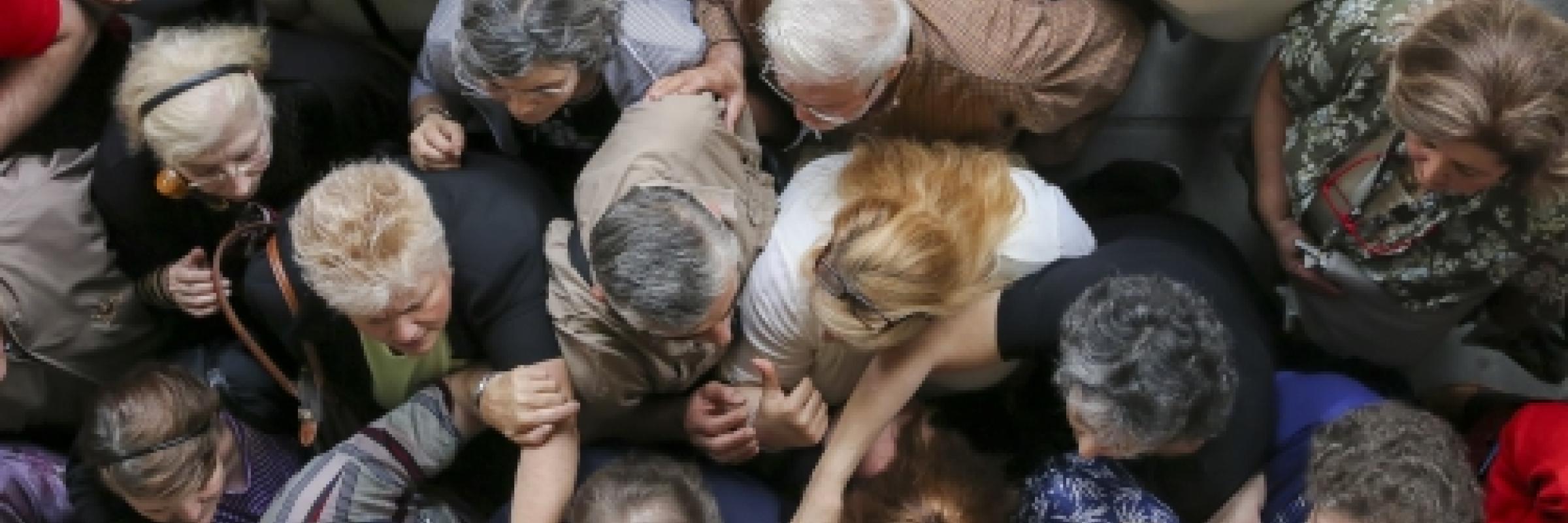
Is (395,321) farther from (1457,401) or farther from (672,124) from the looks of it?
(1457,401)

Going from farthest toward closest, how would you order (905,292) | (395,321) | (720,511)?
(720,511)
(395,321)
(905,292)

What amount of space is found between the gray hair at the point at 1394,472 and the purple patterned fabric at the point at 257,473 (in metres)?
1.90

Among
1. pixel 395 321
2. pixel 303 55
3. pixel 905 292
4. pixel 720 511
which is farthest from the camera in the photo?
pixel 303 55

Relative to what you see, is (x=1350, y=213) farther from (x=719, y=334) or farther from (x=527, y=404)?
(x=527, y=404)

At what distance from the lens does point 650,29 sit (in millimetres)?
2633

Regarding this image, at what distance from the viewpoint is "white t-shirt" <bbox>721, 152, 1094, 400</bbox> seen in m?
2.42

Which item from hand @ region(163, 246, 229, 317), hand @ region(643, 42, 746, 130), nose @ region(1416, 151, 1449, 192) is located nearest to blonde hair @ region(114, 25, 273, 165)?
hand @ region(163, 246, 229, 317)

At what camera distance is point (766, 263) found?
2.45 m

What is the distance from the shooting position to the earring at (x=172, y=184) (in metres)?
2.57

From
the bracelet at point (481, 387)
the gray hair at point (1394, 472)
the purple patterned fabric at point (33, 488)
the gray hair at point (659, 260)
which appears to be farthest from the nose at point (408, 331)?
the gray hair at point (1394, 472)

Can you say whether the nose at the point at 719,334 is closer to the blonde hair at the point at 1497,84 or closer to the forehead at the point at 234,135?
the forehead at the point at 234,135

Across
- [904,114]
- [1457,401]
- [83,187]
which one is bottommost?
[1457,401]

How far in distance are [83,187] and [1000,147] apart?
1774 millimetres

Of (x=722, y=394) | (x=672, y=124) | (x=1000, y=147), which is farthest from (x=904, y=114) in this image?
(x=722, y=394)
